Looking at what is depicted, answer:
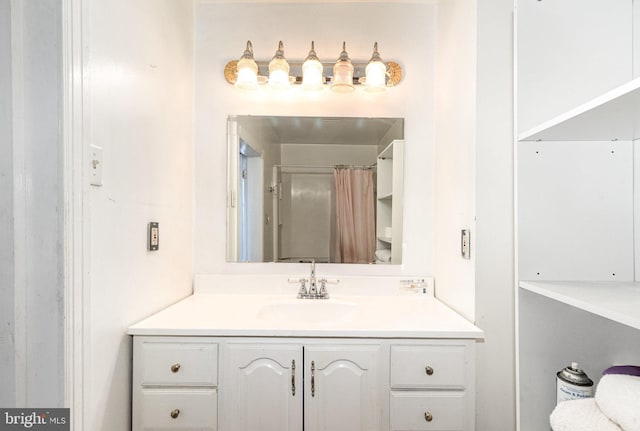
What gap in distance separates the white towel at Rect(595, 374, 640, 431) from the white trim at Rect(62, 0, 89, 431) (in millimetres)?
1251

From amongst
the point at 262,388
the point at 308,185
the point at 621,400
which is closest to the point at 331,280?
the point at 308,185

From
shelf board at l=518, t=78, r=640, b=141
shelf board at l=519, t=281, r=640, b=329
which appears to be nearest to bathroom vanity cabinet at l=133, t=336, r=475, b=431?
shelf board at l=519, t=281, r=640, b=329

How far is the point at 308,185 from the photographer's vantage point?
70.6 inches

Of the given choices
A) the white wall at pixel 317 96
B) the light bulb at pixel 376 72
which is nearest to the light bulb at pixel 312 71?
the white wall at pixel 317 96

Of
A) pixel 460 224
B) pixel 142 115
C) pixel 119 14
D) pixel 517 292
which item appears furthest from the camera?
pixel 460 224

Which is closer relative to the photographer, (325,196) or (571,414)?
(571,414)

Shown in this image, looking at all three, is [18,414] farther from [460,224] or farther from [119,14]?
[460,224]

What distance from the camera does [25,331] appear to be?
36.2 inches

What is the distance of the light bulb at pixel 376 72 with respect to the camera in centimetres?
168

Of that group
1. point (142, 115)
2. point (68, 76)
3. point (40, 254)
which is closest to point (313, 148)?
point (142, 115)

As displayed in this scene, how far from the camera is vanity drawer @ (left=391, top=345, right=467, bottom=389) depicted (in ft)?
3.97

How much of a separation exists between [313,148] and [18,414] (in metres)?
1.45

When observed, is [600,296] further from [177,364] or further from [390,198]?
[177,364]

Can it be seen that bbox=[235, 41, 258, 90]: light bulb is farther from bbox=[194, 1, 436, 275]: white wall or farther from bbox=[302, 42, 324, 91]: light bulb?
bbox=[302, 42, 324, 91]: light bulb
